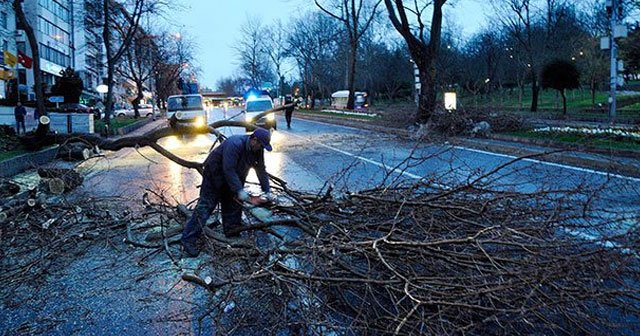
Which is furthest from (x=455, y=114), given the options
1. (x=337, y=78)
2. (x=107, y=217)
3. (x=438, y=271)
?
(x=337, y=78)

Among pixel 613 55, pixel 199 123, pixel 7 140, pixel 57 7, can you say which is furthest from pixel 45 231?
pixel 57 7

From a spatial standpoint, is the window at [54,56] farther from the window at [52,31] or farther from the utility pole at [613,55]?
the utility pole at [613,55]

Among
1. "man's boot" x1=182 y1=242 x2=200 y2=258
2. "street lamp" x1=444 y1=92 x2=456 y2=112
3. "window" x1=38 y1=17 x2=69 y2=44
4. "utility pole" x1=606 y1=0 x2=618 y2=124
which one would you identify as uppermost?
"window" x1=38 y1=17 x2=69 y2=44

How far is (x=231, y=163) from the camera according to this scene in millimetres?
5461

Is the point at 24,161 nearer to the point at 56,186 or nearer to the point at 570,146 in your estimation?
the point at 56,186

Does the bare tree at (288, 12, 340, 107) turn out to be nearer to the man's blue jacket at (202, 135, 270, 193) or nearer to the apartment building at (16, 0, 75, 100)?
the apartment building at (16, 0, 75, 100)

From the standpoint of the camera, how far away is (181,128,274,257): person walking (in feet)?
17.9

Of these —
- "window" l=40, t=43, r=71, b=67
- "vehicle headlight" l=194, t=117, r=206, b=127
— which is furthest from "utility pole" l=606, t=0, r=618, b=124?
"window" l=40, t=43, r=71, b=67

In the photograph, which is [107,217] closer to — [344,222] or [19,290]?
[19,290]

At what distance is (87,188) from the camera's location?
33.9 ft

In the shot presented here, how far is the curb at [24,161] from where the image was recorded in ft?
40.2

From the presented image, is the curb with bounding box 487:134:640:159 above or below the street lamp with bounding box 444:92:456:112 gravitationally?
below

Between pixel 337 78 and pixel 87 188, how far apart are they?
6791 cm

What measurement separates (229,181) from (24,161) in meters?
10.4
